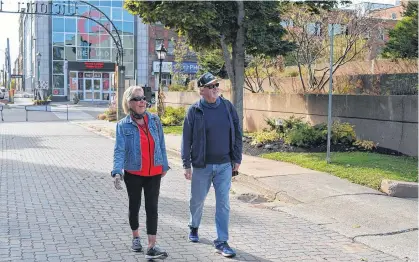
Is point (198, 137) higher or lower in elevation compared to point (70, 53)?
lower

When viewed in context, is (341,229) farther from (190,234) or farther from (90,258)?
(90,258)

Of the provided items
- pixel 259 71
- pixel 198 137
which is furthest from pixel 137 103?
pixel 259 71

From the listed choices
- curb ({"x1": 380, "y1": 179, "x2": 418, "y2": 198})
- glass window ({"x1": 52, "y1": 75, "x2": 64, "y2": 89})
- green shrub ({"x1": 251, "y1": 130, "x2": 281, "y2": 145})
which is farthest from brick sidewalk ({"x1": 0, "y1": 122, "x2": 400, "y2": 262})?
glass window ({"x1": 52, "y1": 75, "x2": 64, "y2": 89})

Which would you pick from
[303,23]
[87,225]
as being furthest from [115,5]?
[87,225]

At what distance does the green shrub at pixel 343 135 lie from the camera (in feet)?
41.1

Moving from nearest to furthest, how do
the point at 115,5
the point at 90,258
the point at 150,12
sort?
the point at 90,258, the point at 150,12, the point at 115,5

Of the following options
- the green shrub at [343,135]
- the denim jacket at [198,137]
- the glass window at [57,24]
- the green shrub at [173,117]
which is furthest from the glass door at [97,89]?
the denim jacket at [198,137]

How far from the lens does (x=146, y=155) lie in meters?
5.05

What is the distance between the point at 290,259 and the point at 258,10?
1013 cm

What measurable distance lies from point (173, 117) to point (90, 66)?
39.9 meters

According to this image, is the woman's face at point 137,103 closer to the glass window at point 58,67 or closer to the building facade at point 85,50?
the building facade at point 85,50

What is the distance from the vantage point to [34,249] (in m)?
5.29

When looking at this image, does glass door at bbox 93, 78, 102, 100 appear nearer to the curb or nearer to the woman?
the curb

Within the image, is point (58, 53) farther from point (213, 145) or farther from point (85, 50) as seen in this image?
point (213, 145)
